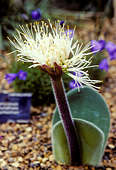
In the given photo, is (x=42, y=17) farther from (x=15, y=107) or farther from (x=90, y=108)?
(x=15, y=107)

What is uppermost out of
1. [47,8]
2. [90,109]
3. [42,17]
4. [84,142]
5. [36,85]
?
[47,8]

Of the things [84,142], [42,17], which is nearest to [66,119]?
[84,142]

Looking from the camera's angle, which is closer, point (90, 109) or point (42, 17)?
point (42, 17)

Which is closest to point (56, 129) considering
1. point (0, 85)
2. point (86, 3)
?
point (0, 85)

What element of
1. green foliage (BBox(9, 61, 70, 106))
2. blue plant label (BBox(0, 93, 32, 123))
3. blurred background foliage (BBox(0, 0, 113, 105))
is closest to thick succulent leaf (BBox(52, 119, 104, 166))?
blurred background foliage (BBox(0, 0, 113, 105))

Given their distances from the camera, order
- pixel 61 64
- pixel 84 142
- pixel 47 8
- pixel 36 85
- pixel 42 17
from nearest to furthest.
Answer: pixel 61 64 < pixel 42 17 < pixel 84 142 < pixel 36 85 < pixel 47 8

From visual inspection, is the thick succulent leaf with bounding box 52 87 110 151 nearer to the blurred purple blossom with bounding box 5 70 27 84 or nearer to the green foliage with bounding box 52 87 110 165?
the green foliage with bounding box 52 87 110 165

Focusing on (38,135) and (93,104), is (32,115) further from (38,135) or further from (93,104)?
(93,104)
